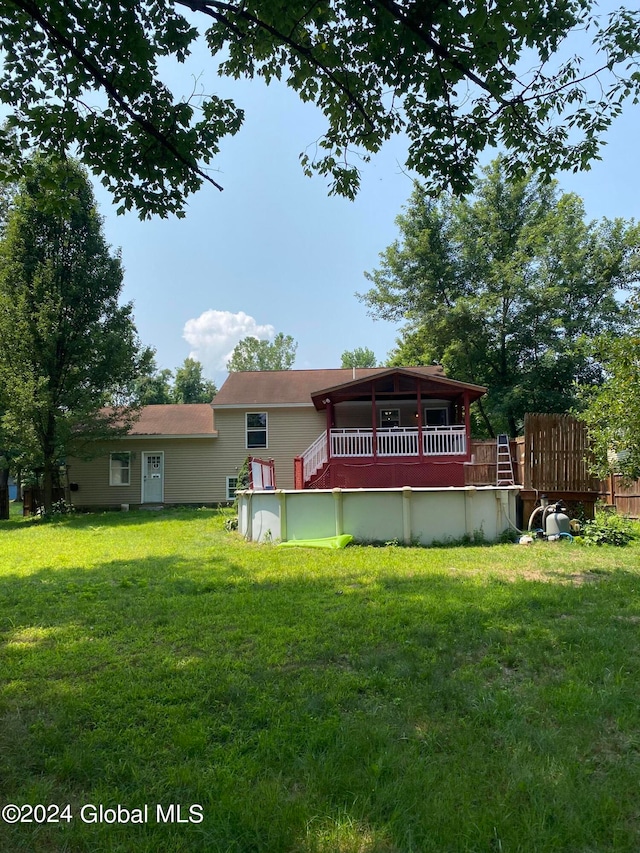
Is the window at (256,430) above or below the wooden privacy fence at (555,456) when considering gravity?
above

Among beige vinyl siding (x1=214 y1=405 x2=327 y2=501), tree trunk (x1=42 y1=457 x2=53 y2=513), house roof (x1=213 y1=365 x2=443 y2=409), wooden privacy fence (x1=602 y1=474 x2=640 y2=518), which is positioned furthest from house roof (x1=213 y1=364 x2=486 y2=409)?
wooden privacy fence (x1=602 y1=474 x2=640 y2=518)

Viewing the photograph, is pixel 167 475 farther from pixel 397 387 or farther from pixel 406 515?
pixel 406 515

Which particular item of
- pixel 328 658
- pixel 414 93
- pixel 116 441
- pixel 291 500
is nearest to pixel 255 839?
pixel 328 658

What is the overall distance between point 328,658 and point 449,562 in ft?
13.1

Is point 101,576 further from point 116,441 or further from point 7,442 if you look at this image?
point 116,441

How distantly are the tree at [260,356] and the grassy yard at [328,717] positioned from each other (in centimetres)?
3724

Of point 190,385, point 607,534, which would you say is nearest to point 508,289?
point 607,534

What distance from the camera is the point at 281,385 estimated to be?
19.1 metres

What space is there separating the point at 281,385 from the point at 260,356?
2404 cm

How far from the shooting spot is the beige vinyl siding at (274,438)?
59.2 ft

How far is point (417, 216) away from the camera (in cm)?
2272

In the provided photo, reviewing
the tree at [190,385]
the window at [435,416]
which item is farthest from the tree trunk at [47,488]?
the tree at [190,385]

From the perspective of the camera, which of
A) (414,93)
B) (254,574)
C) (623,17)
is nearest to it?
(623,17)

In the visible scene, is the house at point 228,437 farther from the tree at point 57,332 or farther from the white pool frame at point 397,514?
the white pool frame at point 397,514
